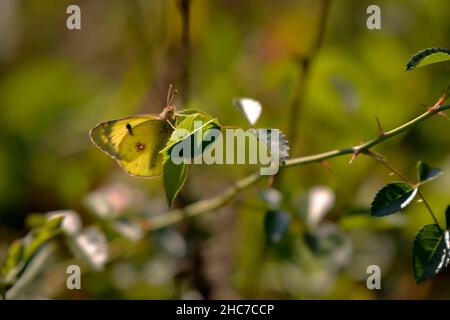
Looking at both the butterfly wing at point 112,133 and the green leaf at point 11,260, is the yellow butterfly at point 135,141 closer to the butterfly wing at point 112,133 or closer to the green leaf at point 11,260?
the butterfly wing at point 112,133

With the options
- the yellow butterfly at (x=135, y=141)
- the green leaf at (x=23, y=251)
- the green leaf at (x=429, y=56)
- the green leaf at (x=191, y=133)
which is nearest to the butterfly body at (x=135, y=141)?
the yellow butterfly at (x=135, y=141)

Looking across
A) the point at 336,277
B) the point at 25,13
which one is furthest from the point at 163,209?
the point at 25,13

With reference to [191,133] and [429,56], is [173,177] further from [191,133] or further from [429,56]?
[429,56]

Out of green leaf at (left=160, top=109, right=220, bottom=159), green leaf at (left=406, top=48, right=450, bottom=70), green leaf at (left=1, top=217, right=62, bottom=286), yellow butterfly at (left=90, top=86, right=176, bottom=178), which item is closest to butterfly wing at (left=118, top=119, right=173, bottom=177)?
yellow butterfly at (left=90, top=86, right=176, bottom=178)

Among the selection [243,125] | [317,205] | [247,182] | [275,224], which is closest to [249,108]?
[247,182]
